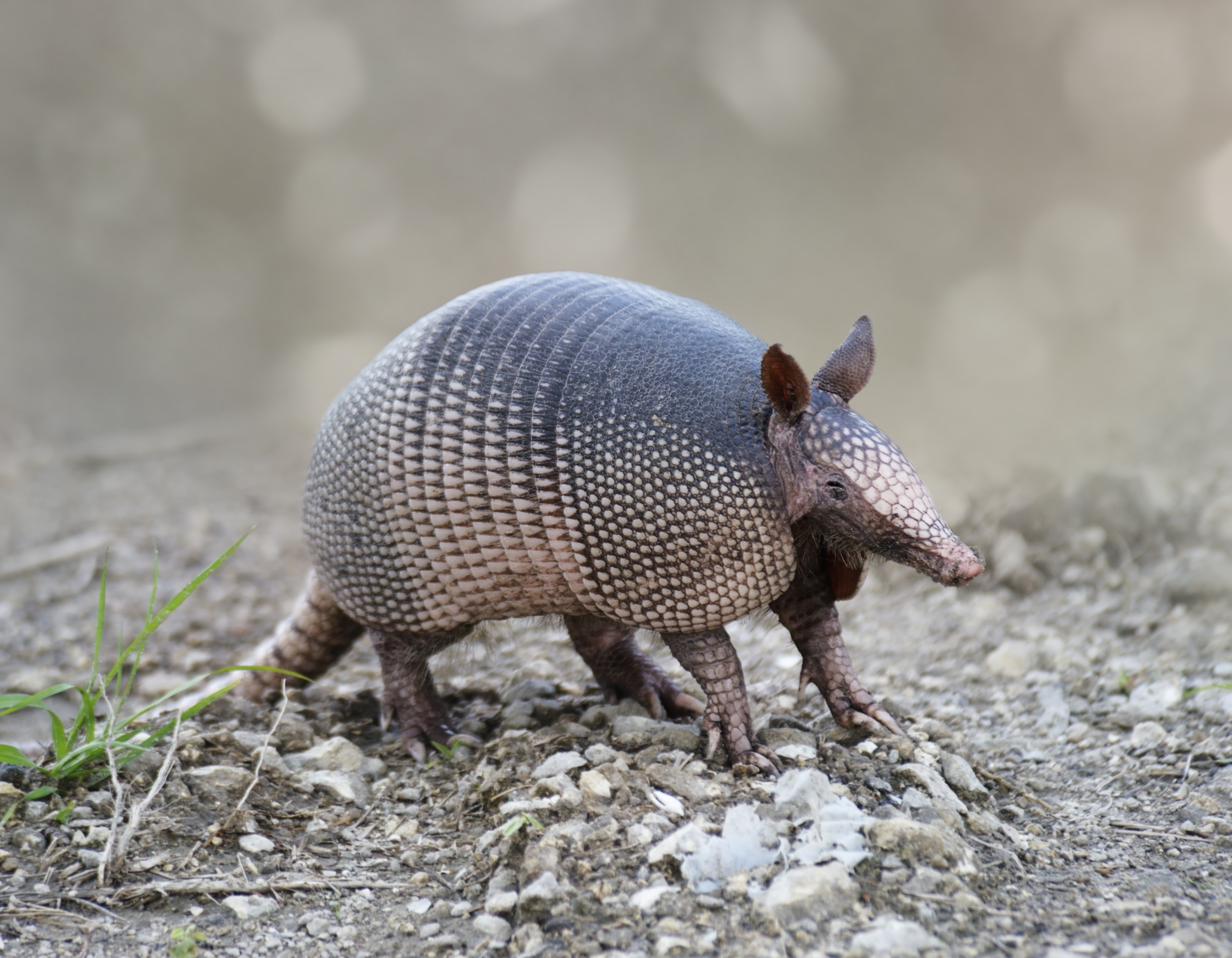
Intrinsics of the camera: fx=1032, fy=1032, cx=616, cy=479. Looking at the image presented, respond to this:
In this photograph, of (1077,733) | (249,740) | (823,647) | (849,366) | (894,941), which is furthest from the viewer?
(1077,733)

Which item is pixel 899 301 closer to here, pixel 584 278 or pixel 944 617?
pixel 944 617

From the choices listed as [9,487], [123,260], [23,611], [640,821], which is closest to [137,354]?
[123,260]

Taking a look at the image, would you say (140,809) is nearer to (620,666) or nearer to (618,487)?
(618,487)

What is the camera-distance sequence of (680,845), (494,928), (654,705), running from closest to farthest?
1. (494,928)
2. (680,845)
3. (654,705)

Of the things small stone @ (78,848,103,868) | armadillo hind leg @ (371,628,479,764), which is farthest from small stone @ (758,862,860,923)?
small stone @ (78,848,103,868)

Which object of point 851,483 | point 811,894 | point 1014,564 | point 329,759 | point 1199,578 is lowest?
point 329,759

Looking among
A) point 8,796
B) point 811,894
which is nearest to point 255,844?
point 8,796

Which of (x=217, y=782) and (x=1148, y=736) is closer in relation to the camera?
(x=217, y=782)
